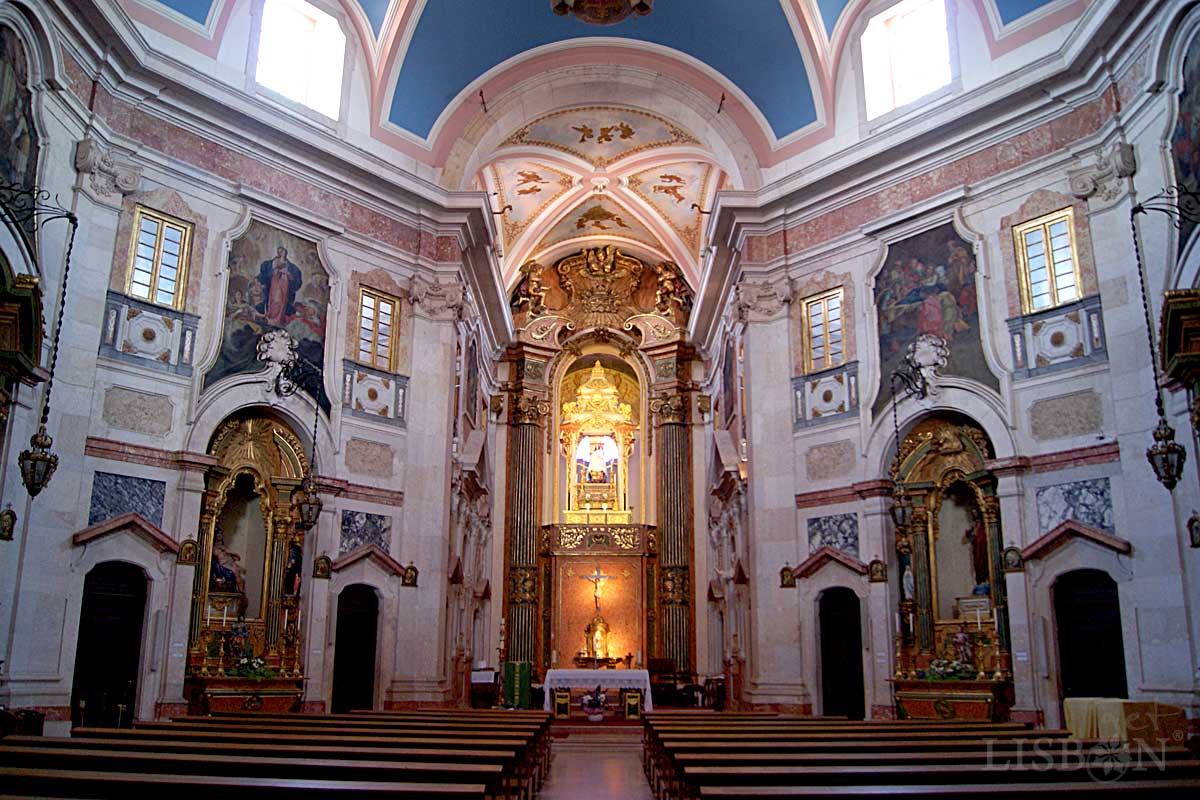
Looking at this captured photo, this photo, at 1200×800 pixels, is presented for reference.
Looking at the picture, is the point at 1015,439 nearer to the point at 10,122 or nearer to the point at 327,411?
the point at 327,411

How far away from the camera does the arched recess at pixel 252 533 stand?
1603 centimetres

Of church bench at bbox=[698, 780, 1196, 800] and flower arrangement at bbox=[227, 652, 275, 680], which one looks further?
flower arrangement at bbox=[227, 652, 275, 680]

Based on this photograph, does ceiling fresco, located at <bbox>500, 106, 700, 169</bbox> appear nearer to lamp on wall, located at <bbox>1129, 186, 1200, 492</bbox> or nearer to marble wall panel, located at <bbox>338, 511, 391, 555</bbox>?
marble wall panel, located at <bbox>338, 511, 391, 555</bbox>

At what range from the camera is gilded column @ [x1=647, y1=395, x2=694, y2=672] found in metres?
29.5

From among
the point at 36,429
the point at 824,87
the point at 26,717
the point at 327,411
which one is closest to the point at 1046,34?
the point at 824,87

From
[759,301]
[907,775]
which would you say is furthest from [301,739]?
[759,301]

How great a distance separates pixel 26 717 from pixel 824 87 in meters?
17.6

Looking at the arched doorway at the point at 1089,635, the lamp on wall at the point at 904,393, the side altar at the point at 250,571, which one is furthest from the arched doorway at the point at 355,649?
the arched doorway at the point at 1089,635

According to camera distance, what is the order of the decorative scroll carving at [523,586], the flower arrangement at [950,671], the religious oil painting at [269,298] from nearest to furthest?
the flower arrangement at [950,671], the religious oil painting at [269,298], the decorative scroll carving at [523,586]

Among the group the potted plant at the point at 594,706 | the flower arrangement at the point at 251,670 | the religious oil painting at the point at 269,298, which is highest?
the religious oil painting at the point at 269,298

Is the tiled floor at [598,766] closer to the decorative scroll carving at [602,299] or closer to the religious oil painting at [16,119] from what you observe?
the religious oil painting at [16,119]

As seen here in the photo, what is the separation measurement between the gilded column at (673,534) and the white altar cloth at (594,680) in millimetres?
8299

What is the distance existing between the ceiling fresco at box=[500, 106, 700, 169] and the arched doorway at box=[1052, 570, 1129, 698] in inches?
543

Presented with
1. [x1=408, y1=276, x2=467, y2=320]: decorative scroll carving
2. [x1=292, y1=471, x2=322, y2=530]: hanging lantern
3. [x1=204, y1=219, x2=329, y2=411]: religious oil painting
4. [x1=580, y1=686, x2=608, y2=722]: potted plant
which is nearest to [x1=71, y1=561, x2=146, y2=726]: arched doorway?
[x1=292, y1=471, x2=322, y2=530]: hanging lantern
